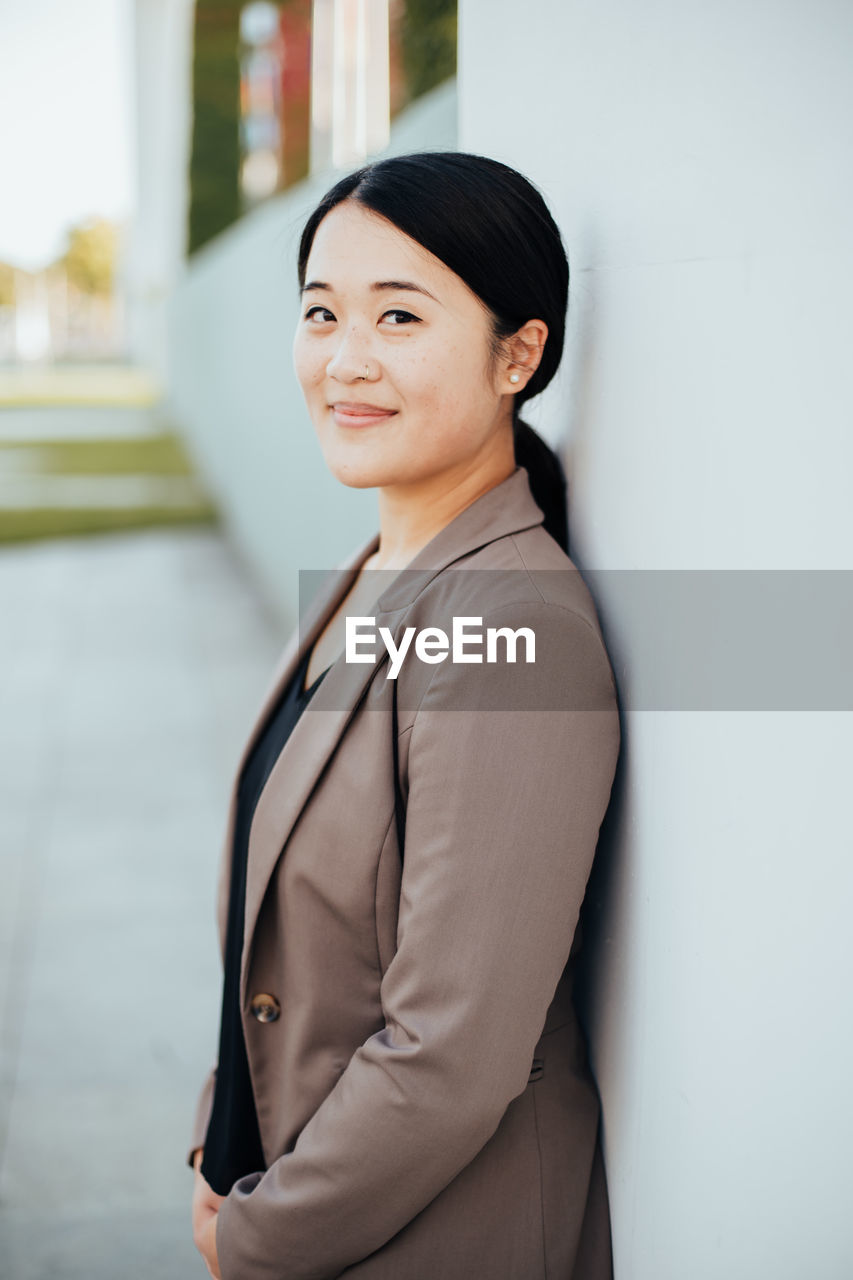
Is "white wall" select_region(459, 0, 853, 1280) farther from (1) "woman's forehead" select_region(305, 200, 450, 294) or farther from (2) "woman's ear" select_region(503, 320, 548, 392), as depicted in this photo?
(1) "woman's forehead" select_region(305, 200, 450, 294)

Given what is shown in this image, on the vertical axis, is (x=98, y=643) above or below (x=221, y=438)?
below

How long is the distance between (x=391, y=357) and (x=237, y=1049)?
997 millimetres

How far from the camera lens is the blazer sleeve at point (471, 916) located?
1.17m

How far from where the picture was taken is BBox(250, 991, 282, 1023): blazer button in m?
1.47

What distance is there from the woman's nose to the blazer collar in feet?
0.72

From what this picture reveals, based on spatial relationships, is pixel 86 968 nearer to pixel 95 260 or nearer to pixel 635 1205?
pixel 635 1205

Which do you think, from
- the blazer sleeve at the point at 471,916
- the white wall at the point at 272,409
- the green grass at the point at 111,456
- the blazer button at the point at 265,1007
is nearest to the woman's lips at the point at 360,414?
the blazer sleeve at the point at 471,916

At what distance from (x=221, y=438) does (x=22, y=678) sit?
18.6 feet

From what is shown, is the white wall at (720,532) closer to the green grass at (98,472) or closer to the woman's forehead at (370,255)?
the woman's forehead at (370,255)

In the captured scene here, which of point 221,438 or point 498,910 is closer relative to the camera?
point 498,910

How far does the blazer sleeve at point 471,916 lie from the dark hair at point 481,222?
16.2 inches

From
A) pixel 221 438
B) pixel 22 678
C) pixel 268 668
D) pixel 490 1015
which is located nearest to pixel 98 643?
pixel 22 678

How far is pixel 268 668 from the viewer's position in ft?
22.3

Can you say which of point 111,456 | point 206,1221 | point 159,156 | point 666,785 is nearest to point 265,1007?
point 206,1221
